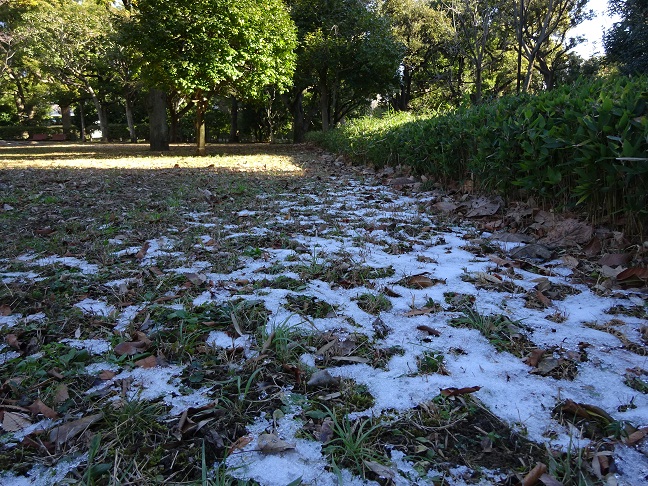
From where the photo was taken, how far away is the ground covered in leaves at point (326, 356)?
4.04 feet

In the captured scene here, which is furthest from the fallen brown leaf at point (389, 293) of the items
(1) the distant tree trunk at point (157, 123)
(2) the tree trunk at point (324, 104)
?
(2) the tree trunk at point (324, 104)

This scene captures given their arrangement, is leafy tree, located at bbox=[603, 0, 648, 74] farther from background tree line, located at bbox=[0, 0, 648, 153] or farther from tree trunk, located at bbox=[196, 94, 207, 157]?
tree trunk, located at bbox=[196, 94, 207, 157]

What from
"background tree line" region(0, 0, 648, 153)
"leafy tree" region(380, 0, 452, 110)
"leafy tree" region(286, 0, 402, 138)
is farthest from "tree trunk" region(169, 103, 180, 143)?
"leafy tree" region(380, 0, 452, 110)

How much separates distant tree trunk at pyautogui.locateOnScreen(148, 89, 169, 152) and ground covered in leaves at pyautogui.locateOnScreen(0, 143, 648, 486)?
12230 mm

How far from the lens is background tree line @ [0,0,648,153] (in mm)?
10164

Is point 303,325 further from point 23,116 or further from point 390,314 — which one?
point 23,116

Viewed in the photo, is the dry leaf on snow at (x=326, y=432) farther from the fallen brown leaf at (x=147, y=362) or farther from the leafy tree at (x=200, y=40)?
the leafy tree at (x=200, y=40)

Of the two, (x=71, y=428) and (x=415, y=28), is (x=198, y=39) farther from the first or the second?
(x=415, y=28)

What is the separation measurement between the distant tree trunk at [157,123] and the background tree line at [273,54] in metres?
0.04

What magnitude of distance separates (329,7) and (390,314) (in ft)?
59.2

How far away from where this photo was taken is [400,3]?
22.0 m

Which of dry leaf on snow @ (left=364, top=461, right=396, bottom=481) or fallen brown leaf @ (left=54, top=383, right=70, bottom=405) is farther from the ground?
fallen brown leaf @ (left=54, top=383, right=70, bottom=405)

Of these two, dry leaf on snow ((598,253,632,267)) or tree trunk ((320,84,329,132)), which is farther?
tree trunk ((320,84,329,132))

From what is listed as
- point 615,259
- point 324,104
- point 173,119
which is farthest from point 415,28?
point 615,259
